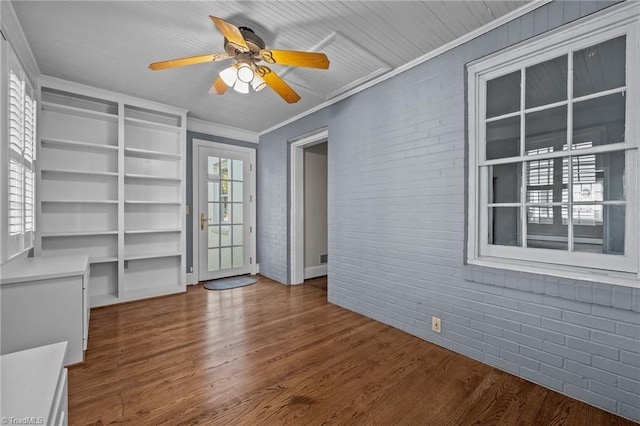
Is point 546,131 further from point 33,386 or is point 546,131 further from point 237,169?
point 237,169

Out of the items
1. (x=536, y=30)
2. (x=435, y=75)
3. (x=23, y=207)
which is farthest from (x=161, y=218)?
(x=536, y=30)

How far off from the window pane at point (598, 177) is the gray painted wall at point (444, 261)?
0.58 meters

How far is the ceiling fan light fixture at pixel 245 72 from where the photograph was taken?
2.07 metres

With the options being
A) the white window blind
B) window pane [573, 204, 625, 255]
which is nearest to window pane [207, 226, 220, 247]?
the white window blind

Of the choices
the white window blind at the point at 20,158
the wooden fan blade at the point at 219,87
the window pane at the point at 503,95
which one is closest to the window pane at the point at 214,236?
the white window blind at the point at 20,158

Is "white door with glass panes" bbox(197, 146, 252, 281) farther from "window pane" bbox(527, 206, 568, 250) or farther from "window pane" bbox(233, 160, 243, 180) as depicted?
"window pane" bbox(527, 206, 568, 250)

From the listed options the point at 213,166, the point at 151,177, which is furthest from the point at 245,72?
the point at 213,166

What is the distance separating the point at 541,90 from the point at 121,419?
350cm

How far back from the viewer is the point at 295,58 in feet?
6.72

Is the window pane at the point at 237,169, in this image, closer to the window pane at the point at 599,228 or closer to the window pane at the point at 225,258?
the window pane at the point at 225,258

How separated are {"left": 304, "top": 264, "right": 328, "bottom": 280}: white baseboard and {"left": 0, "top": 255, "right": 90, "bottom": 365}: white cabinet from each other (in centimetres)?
315

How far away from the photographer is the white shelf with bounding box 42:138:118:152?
10.6 ft

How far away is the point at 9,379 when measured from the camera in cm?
91

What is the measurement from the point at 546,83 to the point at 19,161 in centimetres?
416
